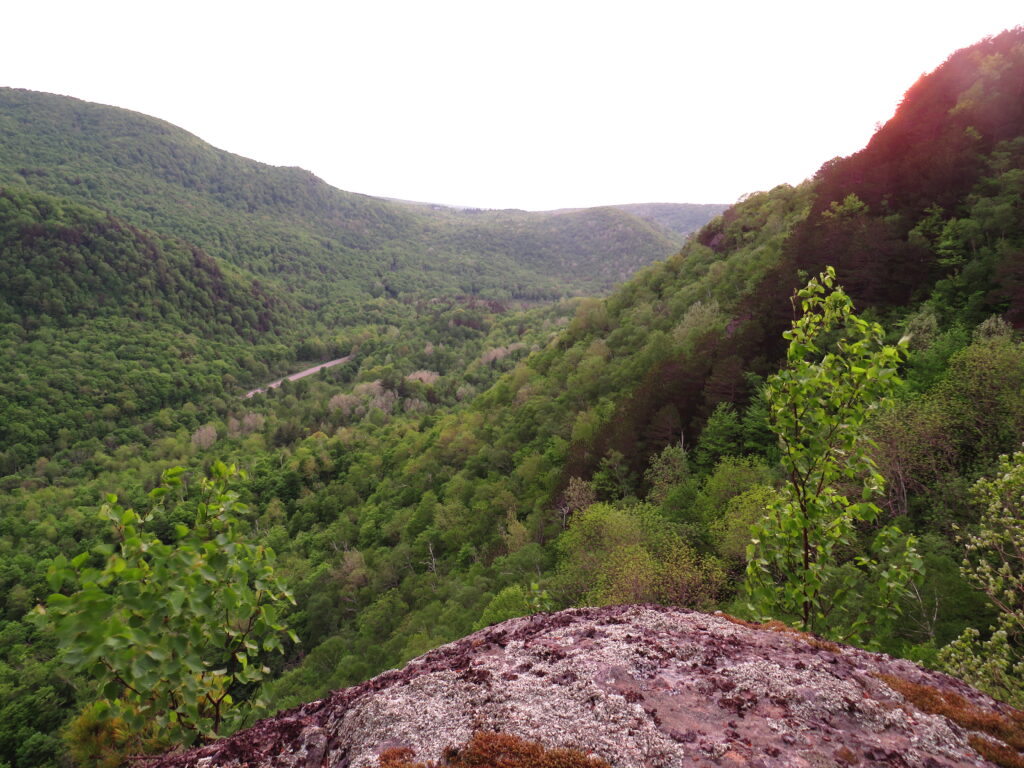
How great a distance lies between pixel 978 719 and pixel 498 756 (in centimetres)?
353

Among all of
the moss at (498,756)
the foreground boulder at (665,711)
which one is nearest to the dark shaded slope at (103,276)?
the foreground boulder at (665,711)

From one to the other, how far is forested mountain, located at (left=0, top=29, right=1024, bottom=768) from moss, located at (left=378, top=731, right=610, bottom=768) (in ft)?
5.20

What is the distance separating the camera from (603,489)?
37719mm

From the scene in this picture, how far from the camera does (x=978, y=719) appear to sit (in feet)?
11.1

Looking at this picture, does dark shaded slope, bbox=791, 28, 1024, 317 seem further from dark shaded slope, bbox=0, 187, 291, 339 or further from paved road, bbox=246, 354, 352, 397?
dark shaded slope, bbox=0, 187, 291, 339

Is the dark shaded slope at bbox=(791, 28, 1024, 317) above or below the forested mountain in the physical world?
above

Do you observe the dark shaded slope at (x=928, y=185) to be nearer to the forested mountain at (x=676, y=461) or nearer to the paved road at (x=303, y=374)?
the forested mountain at (x=676, y=461)

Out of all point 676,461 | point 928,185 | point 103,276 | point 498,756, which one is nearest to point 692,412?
point 676,461

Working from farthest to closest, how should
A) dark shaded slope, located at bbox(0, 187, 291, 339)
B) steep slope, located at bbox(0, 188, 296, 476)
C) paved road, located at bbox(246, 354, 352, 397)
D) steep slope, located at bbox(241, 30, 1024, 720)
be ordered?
dark shaded slope, located at bbox(0, 187, 291, 339)
paved road, located at bbox(246, 354, 352, 397)
steep slope, located at bbox(0, 188, 296, 476)
steep slope, located at bbox(241, 30, 1024, 720)

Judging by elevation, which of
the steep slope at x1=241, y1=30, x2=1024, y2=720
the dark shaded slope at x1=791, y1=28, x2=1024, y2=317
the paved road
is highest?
the dark shaded slope at x1=791, y1=28, x2=1024, y2=317

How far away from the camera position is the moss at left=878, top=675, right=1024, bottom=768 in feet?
10.4

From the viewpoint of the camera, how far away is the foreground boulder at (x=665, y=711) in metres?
3.23

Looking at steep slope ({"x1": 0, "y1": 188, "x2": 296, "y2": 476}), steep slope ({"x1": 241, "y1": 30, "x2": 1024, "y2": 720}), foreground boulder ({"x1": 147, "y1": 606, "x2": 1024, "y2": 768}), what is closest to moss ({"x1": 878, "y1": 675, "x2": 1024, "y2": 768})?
foreground boulder ({"x1": 147, "y1": 606, "x2": 1024, "y2": 768})

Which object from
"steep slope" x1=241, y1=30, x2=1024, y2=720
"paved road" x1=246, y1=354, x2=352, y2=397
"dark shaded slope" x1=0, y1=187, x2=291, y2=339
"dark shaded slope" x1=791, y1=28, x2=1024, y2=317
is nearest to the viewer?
"steep slope" x1=241, y1=30, x2=1024, y2=720
